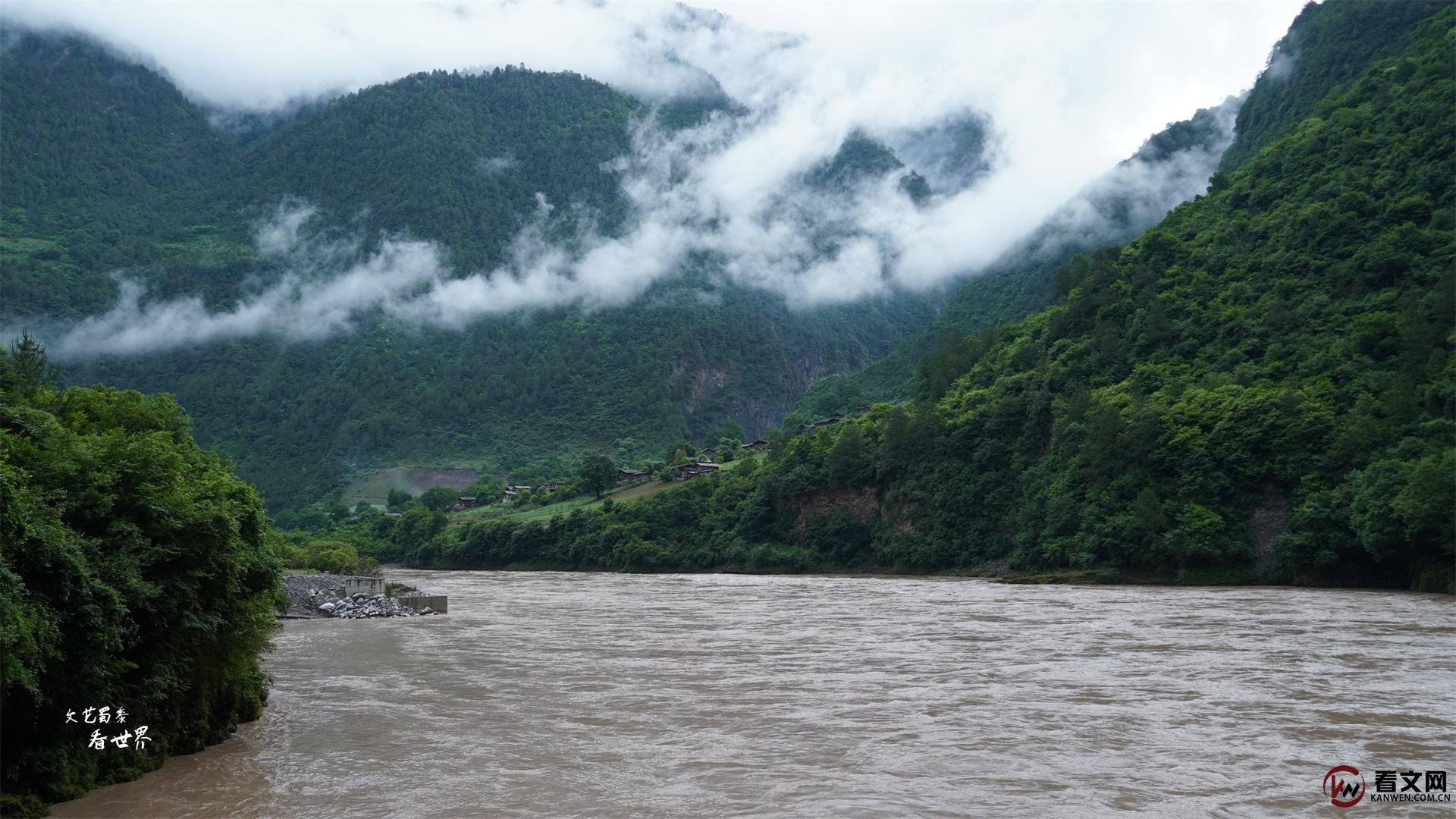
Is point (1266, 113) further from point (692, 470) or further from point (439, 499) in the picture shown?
point (439, 499)

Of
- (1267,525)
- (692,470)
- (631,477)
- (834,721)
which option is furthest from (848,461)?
(834,721)

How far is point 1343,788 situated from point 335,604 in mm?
46876

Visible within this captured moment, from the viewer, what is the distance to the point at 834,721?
21.4 meters

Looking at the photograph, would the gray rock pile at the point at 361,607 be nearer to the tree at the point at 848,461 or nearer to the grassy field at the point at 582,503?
the tree at the point at 848,461

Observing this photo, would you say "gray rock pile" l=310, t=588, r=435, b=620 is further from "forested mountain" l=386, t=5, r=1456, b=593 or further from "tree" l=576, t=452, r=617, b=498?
"tree" l=576, t=452, r=617, b=498

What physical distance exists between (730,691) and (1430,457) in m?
48.5

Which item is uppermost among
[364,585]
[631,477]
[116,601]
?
[631,477]

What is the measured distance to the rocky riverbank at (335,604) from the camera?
170ft

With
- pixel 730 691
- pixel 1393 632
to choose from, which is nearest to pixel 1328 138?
pixel 1393 632

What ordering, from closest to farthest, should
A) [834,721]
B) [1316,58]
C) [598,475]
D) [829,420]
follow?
1. [834,721]
2. [1316,58]
3. [598,475]
4. [829,420]

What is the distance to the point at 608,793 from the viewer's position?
622 inches

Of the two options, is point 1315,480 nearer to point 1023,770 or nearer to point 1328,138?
point 1328,138

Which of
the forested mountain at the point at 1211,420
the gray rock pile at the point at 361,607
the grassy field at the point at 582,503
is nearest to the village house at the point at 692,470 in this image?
the grassy field at the point at 582,503

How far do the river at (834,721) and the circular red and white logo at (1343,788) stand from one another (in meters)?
0.24
